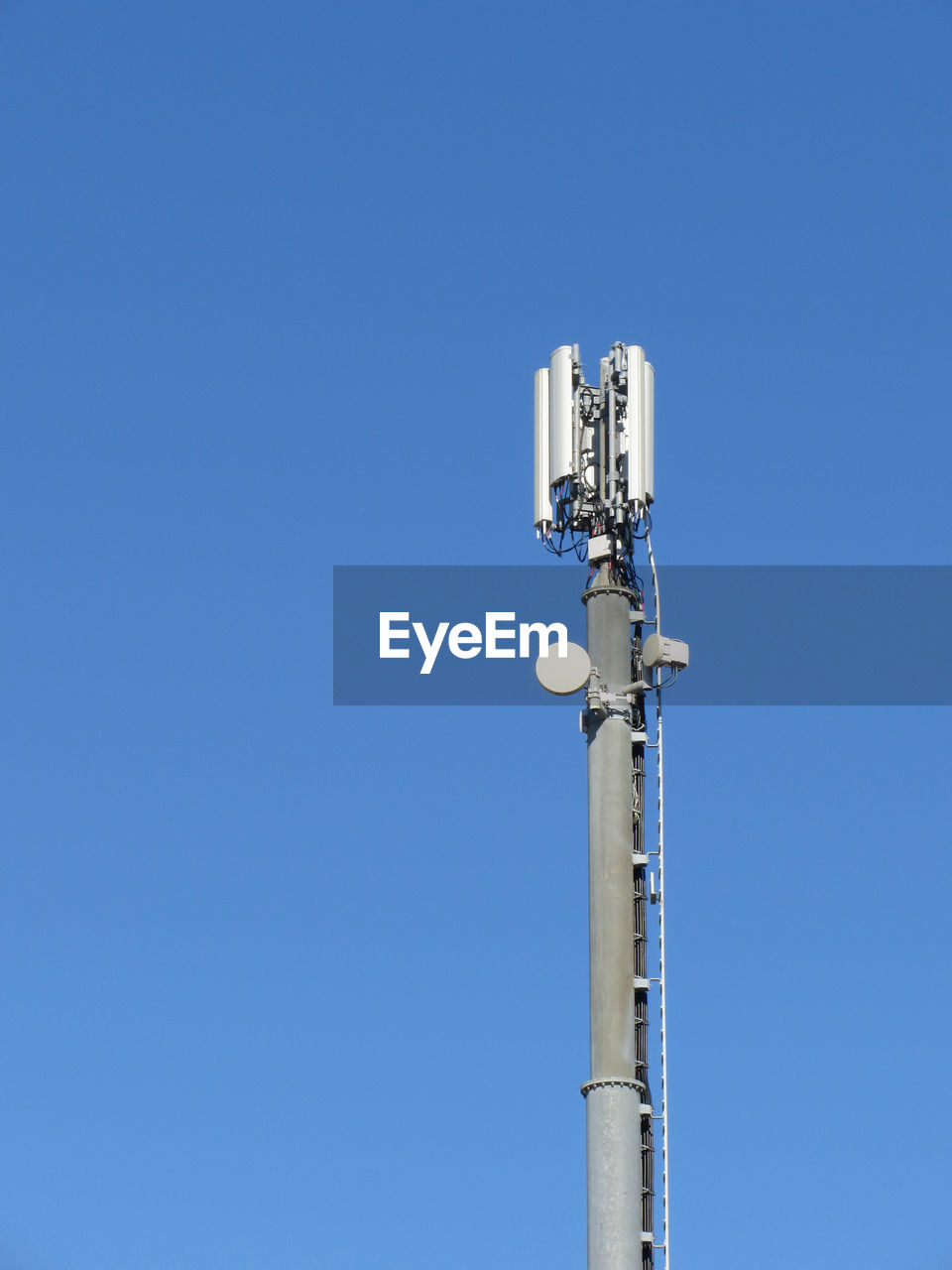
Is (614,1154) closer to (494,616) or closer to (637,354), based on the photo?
(494,616)

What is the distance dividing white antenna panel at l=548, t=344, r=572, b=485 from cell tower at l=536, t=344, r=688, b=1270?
0.07 ft

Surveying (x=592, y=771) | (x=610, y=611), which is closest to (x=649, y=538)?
(x=610, y=611)

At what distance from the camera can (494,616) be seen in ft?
185

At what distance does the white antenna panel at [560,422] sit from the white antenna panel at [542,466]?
138mm

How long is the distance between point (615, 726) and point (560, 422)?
6433 millimetres

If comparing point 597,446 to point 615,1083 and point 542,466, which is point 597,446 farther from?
point 615,1083

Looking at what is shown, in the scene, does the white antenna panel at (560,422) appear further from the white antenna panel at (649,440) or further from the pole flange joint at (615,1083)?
the pole flange joint at (615,1083)

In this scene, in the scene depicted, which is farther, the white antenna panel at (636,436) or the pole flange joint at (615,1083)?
the white antenna panel at (636,436)

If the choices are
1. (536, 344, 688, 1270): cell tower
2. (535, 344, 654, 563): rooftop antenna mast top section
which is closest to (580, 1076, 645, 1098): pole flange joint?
(536, 344, 688, 1270): cell tower

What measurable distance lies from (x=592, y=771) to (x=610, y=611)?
3.48 m

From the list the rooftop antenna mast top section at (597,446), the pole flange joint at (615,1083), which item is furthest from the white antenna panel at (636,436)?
the pole flange joint at (615,1083)

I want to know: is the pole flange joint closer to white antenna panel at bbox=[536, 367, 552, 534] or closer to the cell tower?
the cell tower

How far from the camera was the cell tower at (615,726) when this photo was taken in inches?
1949

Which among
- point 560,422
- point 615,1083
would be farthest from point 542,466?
point 615,1083
